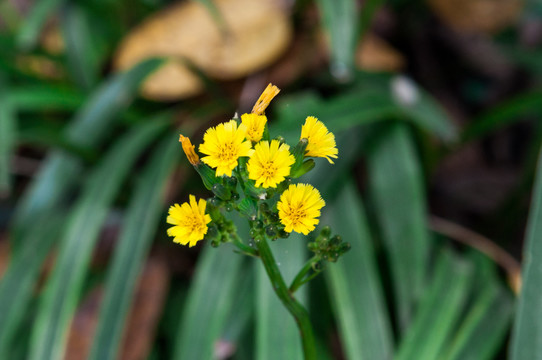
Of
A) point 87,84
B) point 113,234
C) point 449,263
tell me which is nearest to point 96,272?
point 113,234

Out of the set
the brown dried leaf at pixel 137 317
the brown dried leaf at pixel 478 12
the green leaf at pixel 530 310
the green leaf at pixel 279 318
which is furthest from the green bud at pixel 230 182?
the brown dried leaf at pixel 478 12

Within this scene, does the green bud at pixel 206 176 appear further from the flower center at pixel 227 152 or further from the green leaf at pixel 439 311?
the green leaf at pixel 439 311

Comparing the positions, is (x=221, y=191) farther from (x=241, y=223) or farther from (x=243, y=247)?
(x=241, y=223)

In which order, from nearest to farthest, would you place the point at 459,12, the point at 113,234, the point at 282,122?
the point at 282,122, the point at 113,234, the point at 459,12

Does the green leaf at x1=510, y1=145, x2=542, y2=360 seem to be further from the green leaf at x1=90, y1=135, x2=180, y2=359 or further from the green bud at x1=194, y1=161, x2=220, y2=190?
the green leaf at x1=90, y1=135, x2=180, y2=359

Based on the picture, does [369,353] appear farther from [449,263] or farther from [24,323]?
[24,323]

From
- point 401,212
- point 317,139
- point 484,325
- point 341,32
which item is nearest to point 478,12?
point 341,32
